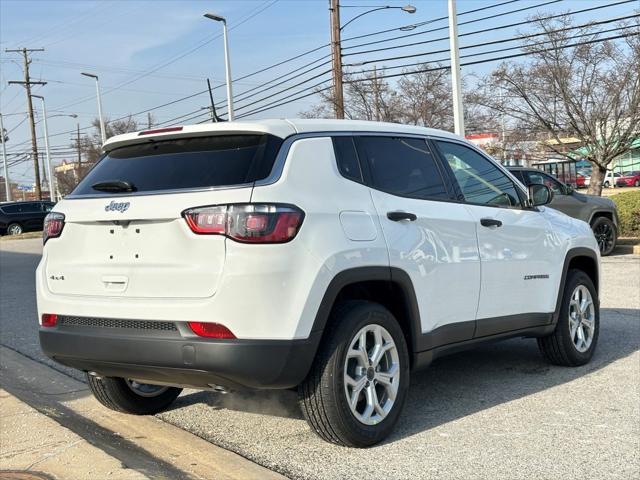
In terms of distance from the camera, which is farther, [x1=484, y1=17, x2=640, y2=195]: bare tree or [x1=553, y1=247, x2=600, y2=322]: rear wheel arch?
[x1=484, y1=17, x2=640, y2=195]: bare tree

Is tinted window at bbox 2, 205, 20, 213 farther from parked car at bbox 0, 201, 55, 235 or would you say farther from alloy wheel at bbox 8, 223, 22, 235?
alloy wheel at bbox 8, 223, 22, 235

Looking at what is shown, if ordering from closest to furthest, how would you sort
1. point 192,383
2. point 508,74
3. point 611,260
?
point 192,383, point 611,260, point 508,74

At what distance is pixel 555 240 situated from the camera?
575 centimetres

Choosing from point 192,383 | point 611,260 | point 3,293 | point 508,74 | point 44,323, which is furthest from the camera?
point 508,74

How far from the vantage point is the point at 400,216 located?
14.2 ft

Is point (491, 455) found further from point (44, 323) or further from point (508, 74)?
point (508, 74)

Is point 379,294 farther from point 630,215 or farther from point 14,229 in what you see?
point 14,229

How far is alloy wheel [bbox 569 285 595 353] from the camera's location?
5957mm

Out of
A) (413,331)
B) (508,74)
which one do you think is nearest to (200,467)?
(413,331)

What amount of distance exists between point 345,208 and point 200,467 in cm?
158

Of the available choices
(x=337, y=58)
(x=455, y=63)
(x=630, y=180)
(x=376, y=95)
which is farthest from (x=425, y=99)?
(x=630, y=180)

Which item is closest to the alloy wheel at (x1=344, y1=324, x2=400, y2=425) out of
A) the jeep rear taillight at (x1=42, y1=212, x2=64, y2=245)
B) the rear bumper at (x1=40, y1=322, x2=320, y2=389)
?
the rear bumper at (x1=40, y1=322, x2=320, y2=389)

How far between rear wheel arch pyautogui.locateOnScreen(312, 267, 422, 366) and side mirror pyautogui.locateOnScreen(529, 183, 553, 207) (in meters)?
1.79

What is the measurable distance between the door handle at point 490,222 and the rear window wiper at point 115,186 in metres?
2.38
